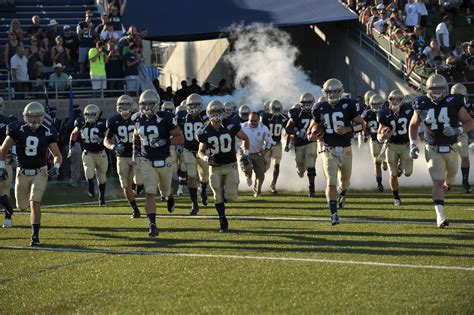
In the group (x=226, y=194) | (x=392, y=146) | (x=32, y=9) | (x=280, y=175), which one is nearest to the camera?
(x=226, y=194)

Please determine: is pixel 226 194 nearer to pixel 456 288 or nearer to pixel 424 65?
pixel 456 288

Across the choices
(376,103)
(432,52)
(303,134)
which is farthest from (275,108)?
(432,52)

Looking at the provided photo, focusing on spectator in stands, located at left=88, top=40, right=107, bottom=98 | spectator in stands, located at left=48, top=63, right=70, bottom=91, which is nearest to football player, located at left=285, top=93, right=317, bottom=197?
spectator in stands, located at left=88, top=40, right=107, bottom=98

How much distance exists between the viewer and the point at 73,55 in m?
23.3

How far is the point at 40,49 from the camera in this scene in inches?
895

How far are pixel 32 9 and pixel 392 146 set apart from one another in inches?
517

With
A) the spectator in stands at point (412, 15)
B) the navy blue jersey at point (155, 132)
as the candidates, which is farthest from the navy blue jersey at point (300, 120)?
the spectator in stands at point (412, 15)

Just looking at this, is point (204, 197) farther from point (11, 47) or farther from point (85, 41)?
point (11, 47)

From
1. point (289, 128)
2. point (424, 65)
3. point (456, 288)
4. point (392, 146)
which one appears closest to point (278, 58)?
point (424, 65)

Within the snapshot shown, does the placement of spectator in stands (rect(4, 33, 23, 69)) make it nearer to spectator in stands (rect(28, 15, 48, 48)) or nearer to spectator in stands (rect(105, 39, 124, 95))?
spectator in stands (rect(28, 15, 48, 48))

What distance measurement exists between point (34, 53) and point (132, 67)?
7.19 ft

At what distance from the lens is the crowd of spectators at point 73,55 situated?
873 inches

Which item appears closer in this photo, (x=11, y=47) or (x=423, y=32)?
(x=11, y=47)

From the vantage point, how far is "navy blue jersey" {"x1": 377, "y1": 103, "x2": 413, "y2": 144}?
1545 cm
